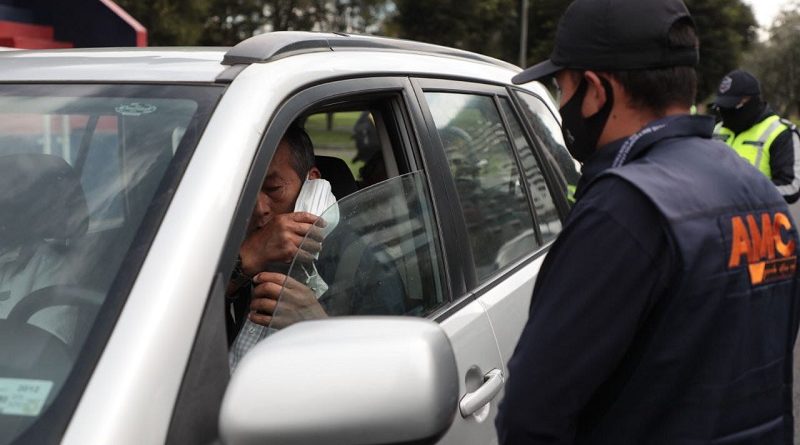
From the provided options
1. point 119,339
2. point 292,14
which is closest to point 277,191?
point 119,339

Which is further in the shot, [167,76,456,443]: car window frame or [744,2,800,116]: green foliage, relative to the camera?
[744,2,800,116]: green foliage

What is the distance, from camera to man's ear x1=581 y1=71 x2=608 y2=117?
1841 millimetres

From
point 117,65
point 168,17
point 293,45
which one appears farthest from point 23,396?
point 168,17

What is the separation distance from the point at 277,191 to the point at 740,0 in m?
62.8

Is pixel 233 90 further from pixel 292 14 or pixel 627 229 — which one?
pixel 292 14

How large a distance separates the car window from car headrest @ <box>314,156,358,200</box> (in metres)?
0.84

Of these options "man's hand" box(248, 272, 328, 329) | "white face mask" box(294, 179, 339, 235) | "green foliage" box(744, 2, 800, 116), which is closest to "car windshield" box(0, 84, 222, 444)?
"man's hand" box(248, 272, 328, 329)

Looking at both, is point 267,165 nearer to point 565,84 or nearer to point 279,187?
point 565,84

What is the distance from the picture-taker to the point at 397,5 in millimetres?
38219

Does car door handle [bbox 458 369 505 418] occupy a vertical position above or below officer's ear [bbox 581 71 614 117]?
below

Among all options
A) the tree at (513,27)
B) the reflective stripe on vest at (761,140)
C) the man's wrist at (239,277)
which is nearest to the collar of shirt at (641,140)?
the man's wrist at (239,277)

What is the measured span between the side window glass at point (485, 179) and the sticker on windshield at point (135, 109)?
980 millimetres

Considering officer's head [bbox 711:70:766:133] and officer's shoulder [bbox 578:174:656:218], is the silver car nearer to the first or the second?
officer's shoulder [bbox 578:174:656:218]

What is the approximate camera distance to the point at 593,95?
1.87 meters
